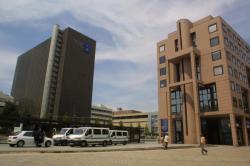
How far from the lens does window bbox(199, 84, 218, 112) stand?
41219 mm

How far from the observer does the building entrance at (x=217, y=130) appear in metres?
42.0

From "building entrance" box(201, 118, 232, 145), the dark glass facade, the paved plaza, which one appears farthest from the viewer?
the dark glass facade

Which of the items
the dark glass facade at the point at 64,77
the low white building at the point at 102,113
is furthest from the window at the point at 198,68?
the low white building at the point at 102,113

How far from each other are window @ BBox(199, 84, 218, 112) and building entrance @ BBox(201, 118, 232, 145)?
4.13m

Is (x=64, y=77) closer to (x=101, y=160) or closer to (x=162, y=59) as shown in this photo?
(x=162, y=59)

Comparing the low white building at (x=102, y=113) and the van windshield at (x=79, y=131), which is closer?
the van windshield at (x=79, y=131)

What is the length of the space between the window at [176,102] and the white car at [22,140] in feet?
98.1

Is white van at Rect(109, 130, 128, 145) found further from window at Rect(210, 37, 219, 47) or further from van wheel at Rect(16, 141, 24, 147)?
window at Rect(210, 37, 219, 47)

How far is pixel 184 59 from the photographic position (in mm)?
45969

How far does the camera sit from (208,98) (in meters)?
42.4

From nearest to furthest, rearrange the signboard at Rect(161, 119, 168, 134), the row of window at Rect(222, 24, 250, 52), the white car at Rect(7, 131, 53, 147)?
the white car at Rect(7, 131, 53, 147) < the row of window at Rect(222, 24, 250, 52) < the signboard at Rect(161, 119, 168, 134)

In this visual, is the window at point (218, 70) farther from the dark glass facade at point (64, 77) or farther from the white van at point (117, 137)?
the dark glass facade at point (64, 77)

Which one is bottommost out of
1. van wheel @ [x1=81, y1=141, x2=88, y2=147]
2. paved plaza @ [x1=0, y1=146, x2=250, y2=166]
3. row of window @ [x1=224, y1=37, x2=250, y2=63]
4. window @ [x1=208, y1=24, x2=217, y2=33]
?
paved plaza @ [x1=0, y1=146, x2=250, y2=166]

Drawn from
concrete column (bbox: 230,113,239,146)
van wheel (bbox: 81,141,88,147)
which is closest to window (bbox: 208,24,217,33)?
concrete column (bbox: 230,113,239,146)
